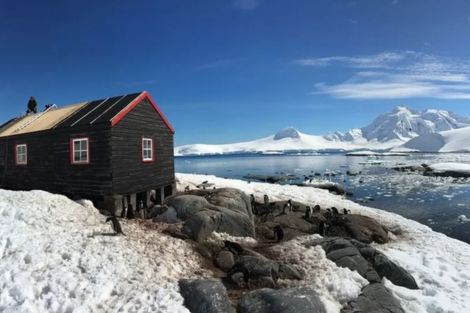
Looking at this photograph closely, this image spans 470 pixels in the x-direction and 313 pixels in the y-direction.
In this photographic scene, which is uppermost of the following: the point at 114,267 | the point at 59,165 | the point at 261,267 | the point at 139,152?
the point at 139,152

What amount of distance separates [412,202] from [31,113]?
3538 cm

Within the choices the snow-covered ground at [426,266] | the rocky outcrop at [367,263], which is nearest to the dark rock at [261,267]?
the snow-covered ground at [426,266]

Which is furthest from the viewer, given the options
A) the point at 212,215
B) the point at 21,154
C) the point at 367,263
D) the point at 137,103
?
the point at 21,154

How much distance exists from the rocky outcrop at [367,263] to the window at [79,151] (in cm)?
1274

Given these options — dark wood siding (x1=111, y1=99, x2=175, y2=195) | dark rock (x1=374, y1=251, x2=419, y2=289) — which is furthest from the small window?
dark rock (x1=374, y1=251, x2=419, y2=289)

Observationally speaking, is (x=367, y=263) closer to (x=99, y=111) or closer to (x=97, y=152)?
(x=97, y=152)

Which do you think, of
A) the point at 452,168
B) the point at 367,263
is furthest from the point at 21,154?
the point at 452,168

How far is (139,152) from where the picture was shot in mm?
18328

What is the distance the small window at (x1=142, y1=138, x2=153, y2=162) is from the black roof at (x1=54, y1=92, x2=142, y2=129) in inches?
94.8

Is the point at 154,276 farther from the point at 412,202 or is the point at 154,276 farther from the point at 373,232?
the point at 412,202

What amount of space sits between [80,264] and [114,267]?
0.99 m

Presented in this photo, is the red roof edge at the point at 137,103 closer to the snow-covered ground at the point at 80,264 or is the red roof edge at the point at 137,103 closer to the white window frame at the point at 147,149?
the white window frame at the point at 147,149

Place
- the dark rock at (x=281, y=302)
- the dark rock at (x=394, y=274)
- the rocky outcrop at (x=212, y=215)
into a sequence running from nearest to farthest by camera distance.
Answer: the dark rock at (x=281, y=302)
the dark rock at (x=394, y=274)
the rocky outcrop at (x=212, y=215)

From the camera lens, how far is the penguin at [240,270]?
10.3 meters
